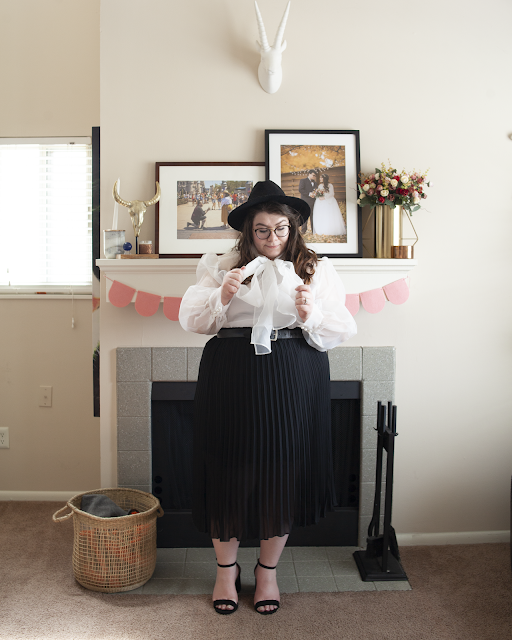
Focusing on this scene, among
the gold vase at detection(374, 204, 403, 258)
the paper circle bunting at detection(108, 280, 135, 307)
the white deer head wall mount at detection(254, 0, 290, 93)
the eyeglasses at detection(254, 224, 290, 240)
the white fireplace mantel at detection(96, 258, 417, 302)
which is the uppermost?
the white deer head wall mount at detection(254, 0, 290, 93)

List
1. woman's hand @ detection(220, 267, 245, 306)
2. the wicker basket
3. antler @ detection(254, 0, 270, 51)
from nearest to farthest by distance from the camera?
woman's hand @ detection(220, 267, 245, 306)
the wicker basket
antler @ detection(254, 0, 270, 51)

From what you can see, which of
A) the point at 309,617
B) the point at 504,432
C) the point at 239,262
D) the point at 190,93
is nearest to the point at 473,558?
the point at 504,432

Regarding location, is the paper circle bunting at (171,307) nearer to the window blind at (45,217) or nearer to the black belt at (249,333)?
the black belt at (249,333)

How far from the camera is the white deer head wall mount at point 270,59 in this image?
2.06 m

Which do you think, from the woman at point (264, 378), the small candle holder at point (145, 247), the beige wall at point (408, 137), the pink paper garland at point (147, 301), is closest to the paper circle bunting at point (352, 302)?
the pink paper garland at point (147, 301)

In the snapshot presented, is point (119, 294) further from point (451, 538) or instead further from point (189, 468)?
point (451, 538)

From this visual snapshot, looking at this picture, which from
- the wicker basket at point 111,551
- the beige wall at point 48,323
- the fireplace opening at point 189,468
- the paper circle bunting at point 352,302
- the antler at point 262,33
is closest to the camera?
the wicker basket at point 111,551

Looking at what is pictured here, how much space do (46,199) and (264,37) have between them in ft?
4.75

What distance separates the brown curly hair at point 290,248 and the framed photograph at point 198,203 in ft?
1.58

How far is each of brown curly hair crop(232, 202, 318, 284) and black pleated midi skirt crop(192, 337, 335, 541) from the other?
24cm

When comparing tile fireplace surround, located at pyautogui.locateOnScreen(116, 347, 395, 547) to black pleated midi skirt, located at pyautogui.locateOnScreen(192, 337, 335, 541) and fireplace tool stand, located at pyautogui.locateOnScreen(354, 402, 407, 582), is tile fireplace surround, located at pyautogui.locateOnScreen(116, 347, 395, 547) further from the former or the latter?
black pleated midi skirt, located at pyautogui.locateOnScreen(192, 337, 335, 541)

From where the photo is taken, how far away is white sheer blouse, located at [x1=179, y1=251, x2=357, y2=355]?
160 centimetres

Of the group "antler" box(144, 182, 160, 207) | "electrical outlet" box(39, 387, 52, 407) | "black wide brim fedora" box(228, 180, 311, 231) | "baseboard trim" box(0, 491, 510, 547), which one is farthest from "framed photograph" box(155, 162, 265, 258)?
"baseboard trim" box(0, 491, 510, 547)

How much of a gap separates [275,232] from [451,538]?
1.65m
